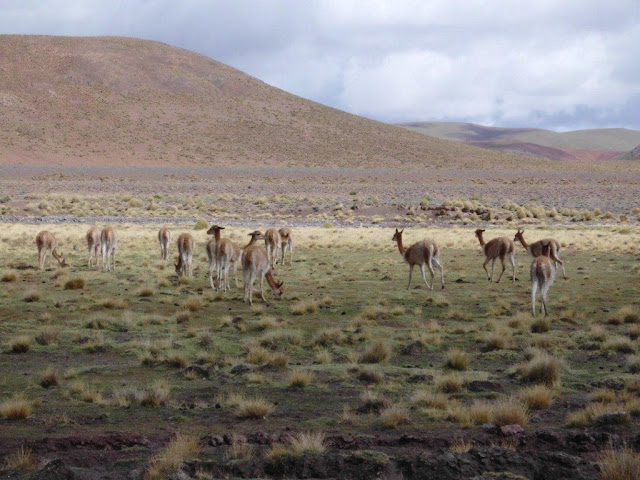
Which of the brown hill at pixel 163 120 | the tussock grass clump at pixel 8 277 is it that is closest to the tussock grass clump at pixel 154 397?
the tussock grass clump at pixel 8 277

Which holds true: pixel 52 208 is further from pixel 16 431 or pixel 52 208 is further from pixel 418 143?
pixel 418 143

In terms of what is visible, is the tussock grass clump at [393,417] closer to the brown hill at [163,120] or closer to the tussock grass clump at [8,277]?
the tussock grass clump at [8,277]

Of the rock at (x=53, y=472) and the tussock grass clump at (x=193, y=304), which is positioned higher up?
the rock at (x=53, y=472)

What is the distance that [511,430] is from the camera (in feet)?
25.8

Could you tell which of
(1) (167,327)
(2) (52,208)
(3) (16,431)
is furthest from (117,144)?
(3) (16,431)

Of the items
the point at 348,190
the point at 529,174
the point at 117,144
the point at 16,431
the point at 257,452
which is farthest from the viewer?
the point at 117,144

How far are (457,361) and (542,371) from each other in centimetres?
135

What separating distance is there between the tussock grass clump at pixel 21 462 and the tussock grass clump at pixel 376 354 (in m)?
5.96

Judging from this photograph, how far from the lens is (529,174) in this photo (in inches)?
3435

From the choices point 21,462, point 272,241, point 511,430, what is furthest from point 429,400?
point 272,241

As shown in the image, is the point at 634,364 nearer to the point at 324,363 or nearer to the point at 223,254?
the point at 324,363

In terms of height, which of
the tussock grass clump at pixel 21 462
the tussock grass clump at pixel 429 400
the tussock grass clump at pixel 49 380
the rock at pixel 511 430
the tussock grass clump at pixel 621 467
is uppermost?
the tussock grass clump at pixel 621 467

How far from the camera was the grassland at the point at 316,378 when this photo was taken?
718 cm

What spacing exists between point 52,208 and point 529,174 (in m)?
56.4
